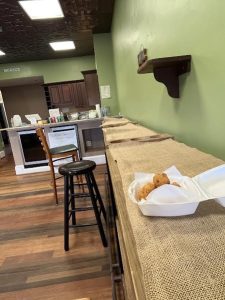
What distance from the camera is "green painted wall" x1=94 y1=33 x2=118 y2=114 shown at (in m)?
4.88

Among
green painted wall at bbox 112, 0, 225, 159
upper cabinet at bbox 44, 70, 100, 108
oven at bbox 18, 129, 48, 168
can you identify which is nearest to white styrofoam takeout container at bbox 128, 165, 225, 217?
green painted wall at bbox 112, 0, 225, 159

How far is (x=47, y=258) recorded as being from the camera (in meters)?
1.88

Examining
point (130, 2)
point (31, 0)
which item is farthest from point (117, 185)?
point (31, 0)

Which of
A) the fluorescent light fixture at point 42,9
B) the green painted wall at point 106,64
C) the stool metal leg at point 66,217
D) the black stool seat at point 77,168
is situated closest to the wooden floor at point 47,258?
the stool metal leg at point 66,217

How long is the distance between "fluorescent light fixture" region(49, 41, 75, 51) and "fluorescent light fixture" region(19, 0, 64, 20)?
1.55 meters

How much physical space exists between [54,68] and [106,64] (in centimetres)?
226

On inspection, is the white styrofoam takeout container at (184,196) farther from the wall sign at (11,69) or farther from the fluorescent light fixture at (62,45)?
the wall sign at (11,69)

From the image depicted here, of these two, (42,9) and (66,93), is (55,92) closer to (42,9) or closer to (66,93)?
(66,93)

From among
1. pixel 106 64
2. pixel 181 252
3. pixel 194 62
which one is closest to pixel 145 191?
pixel 181 252

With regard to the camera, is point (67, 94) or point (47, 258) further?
point (67, 94)

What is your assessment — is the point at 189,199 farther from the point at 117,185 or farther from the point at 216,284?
the point at 117,185

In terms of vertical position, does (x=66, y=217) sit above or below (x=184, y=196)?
below

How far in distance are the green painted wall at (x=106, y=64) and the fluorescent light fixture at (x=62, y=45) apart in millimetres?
817

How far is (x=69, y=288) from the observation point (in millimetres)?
1546
